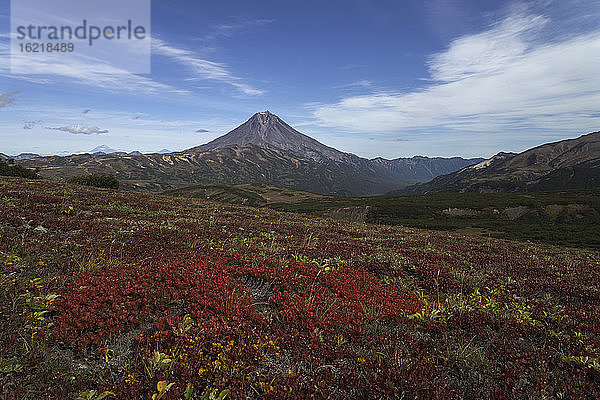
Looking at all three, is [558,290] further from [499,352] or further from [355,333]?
[355,333]

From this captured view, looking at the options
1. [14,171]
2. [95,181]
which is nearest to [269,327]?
[95,181]

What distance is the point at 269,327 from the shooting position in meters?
6.73

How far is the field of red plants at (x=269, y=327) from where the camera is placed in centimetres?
500

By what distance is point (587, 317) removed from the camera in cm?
806

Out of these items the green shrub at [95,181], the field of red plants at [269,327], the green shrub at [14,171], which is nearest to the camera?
the field of red plants at [269,327]

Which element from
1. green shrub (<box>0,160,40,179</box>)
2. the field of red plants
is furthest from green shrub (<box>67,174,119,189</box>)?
the field of red plants

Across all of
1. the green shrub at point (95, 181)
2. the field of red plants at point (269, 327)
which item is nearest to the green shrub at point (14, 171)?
the green shrub at point (95, 181)

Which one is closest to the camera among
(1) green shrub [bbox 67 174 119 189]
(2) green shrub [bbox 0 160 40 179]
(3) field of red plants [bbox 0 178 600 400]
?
(3) field of red plants [bbox 0 178 600 400]

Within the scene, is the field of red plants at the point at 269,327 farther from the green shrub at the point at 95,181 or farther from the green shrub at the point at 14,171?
the green shrub at the point at 14,171

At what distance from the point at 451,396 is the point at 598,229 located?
77.4 metres

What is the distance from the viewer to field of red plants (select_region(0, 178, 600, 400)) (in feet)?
16.4

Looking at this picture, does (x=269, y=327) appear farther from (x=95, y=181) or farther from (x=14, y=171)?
(x=14, y=171)

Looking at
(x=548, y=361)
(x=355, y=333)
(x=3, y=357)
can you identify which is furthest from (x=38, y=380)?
(x=548, y=361)

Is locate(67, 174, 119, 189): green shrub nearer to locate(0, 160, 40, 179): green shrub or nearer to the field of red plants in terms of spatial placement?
locate(0, 160, 40, 179): green shrub
